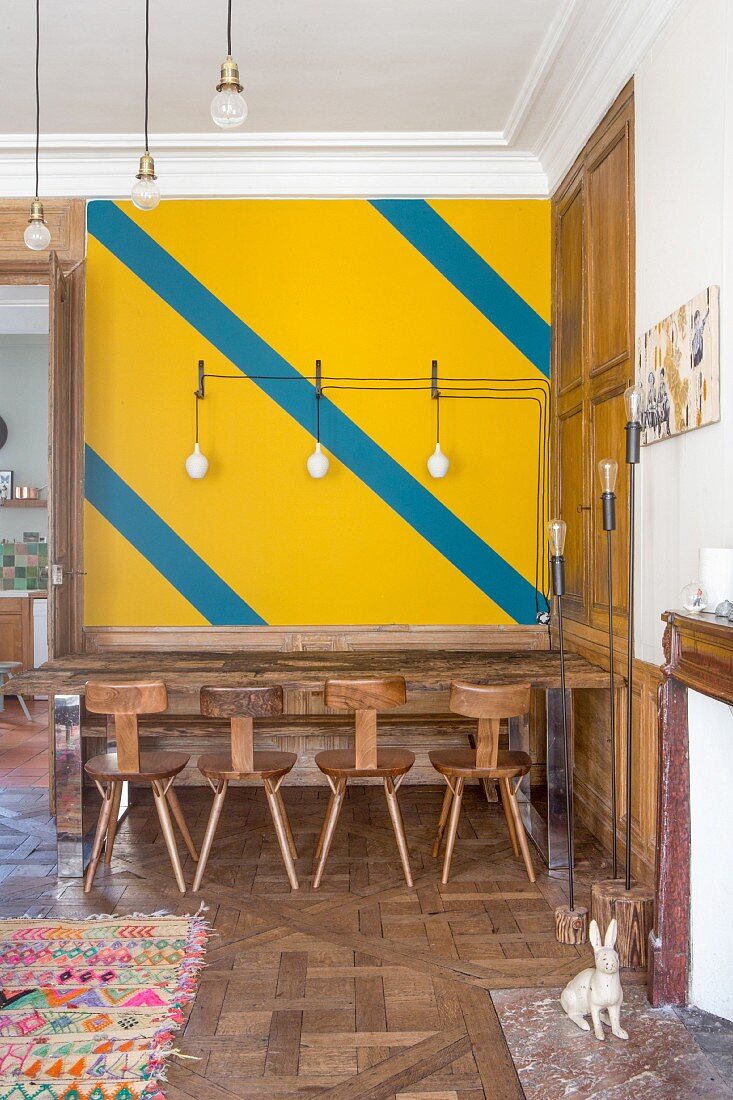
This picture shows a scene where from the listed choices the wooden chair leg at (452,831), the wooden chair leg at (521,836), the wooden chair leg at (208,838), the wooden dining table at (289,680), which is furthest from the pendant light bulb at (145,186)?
the wooden chair leg at (521,836)

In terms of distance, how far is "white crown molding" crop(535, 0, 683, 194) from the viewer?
3.10m

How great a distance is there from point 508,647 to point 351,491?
3.77 feet

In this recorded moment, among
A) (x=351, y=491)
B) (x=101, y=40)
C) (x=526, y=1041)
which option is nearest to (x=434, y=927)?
(x=526, y=1041)

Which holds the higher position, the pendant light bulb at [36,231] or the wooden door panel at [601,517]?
the pendant light bulb at [36,231]

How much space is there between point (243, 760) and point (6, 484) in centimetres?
569

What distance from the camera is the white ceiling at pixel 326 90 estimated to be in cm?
338

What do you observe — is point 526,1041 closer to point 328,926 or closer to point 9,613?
point 328,926

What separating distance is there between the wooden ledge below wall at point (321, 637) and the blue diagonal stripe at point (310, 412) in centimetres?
15

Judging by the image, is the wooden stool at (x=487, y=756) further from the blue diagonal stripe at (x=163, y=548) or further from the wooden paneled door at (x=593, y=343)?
the blue diagonal stripe at (x=163, y=548)

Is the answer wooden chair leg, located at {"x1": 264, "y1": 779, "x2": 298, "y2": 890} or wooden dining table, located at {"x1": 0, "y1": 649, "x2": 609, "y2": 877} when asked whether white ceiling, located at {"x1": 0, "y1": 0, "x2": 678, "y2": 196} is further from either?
wooden chair leg, located at {"x1": 264, "y1": 779, "x2": 298, "y2": 890}

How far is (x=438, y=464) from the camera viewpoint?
4.49 m

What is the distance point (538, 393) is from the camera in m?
4.65

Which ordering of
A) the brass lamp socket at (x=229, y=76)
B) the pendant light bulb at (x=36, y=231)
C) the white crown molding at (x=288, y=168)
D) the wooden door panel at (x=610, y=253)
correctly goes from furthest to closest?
the white crown molding at (x=288, y=168) < the wooden door panel at (x=610, y=253) < the pendant light bulb at (x=36, y=231) < the brass lamp socket at (x=229, y=76)

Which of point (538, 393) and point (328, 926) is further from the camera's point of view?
point (538, 393)
